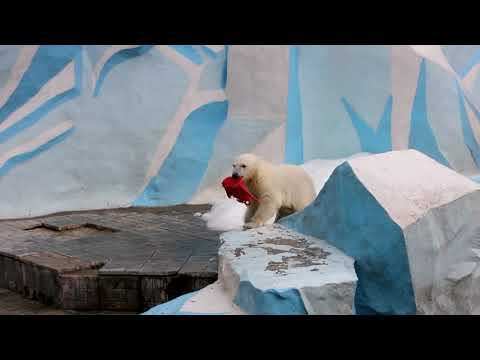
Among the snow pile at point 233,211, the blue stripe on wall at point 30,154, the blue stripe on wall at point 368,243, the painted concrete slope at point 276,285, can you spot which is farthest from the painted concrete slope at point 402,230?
the blue stripe on wall at point 30,154

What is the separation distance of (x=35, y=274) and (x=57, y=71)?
439 cm

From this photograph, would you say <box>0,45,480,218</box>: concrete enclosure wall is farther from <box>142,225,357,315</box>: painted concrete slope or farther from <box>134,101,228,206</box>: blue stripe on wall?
<box>142,225,357,315</box>: painted concrete slope

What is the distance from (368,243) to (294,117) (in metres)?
5.28

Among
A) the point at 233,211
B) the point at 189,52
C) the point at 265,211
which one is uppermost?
the point at 189,52

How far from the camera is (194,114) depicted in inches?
346

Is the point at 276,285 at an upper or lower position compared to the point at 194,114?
lower

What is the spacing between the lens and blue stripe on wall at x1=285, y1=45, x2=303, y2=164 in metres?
8.80

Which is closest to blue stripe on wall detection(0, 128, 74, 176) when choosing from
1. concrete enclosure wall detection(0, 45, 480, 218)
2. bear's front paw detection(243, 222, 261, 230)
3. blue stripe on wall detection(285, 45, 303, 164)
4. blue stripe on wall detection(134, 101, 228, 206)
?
concrete enclosure wall detection(0, 45, 480, 218)

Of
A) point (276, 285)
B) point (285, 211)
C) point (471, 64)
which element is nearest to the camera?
point (276, 285)

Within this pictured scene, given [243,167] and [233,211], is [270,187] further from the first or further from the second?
[233,211]

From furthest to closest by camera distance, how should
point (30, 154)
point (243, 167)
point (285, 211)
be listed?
1. point (30, 154)
2. point (285, 211)
3. point (243, 167)

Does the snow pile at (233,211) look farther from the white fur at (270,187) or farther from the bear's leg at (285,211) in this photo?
the white fur at (270,187)

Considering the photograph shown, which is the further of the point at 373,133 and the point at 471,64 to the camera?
the point at 471,64

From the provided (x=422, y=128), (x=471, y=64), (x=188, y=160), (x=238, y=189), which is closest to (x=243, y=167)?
(x=238, y=189)
